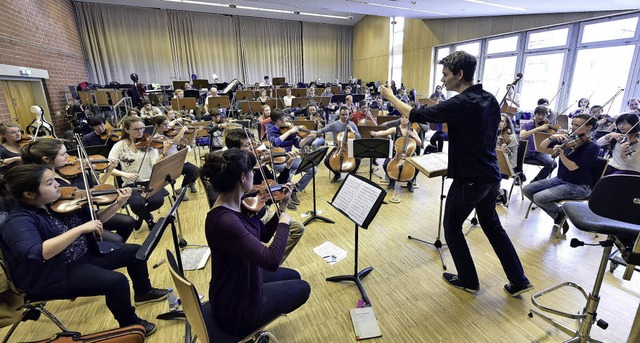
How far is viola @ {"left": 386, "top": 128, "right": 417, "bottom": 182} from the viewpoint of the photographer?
423 centimetres

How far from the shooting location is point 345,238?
3.35 m

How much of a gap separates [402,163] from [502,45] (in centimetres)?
890

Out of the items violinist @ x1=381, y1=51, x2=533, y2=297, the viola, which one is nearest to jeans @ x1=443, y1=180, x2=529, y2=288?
violinist @ x1=381, y1=51, x2=533, y2=297

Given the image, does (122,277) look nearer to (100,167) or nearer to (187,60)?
(100,167)

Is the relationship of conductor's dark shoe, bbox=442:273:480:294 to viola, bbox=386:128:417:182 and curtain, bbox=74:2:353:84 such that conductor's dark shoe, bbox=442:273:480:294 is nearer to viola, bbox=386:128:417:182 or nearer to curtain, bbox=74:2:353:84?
viola, bbox=386:128:417:182

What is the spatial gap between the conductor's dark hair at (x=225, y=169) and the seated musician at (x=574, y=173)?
3.36 metres

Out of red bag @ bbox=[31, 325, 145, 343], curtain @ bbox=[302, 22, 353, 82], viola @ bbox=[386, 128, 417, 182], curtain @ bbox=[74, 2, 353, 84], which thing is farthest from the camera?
curtain @ bbox=[302, 22, 353, 82]

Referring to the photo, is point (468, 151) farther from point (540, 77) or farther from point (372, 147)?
point (540, 77)

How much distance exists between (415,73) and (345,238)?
12.4 meters

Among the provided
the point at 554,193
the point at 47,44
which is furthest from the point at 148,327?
the point at 47,44

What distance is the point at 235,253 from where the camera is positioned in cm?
136

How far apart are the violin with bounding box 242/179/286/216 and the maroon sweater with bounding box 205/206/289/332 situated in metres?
0.33

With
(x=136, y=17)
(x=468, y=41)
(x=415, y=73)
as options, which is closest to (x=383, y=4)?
(x=468, y=41)

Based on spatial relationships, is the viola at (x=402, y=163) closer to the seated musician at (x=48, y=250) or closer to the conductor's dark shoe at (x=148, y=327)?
the conductor's dark shoe at (x=148, y=327)
